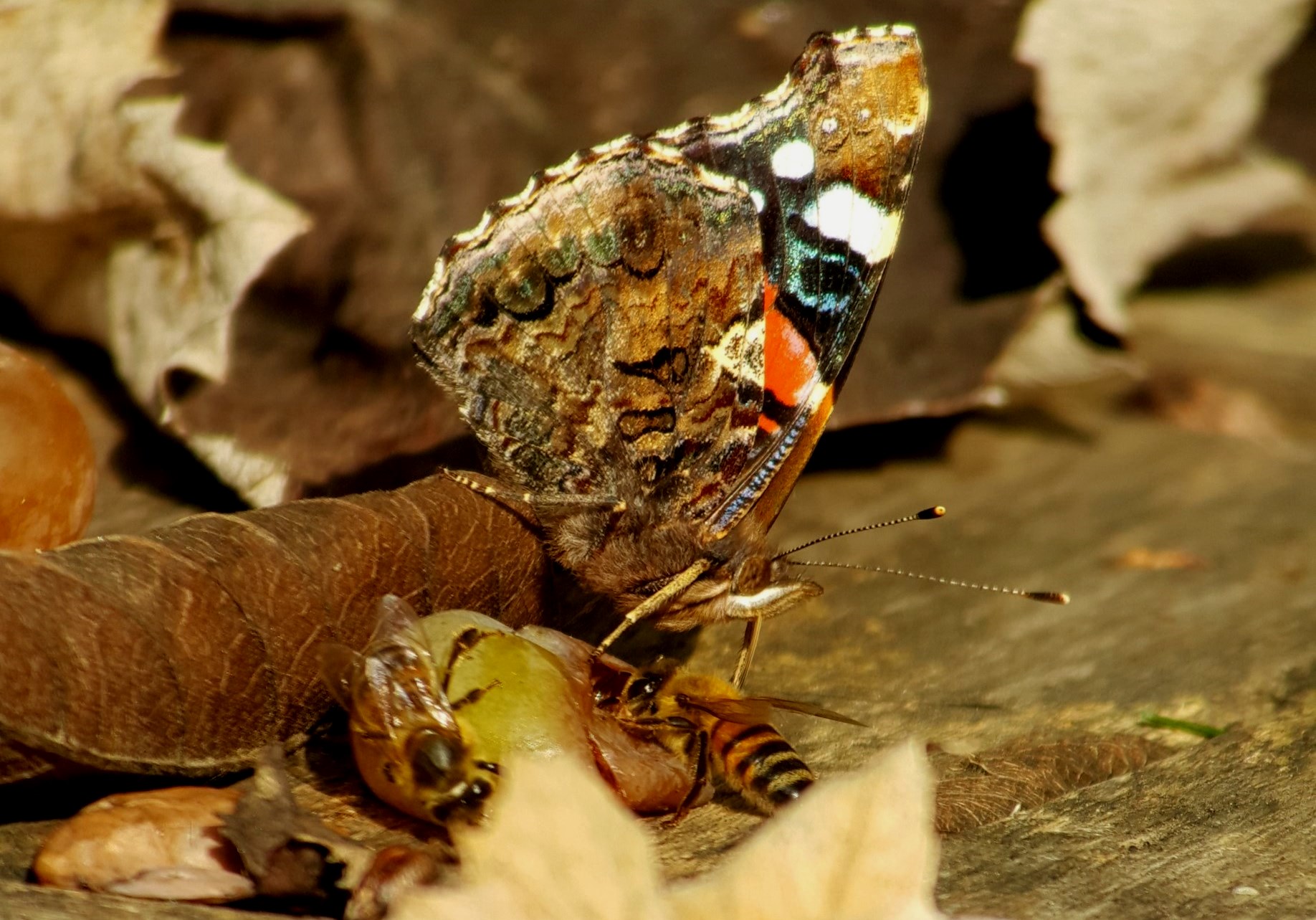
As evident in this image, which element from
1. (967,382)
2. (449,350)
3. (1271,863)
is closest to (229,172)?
(449,350)

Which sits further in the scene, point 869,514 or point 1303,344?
point 1303,344

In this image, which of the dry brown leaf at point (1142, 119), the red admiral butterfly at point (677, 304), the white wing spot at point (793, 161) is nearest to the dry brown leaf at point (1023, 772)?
the red admiral butterfly at point (677, 304)

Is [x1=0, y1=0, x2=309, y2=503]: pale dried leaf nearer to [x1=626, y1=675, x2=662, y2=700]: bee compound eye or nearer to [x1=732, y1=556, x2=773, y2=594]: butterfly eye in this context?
[x1=732, y1=556, x2=773, y2=594]: butterfly eye

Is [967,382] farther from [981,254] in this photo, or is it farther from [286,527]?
[286,527]

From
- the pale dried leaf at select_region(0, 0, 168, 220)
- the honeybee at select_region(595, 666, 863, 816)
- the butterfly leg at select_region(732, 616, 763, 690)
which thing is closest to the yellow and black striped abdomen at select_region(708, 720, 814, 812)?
the honeybee at select_region(595, 666, 863, 816)

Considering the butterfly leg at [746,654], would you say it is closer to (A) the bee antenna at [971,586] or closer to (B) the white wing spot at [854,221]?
(A) the bee antenna at [971,586]

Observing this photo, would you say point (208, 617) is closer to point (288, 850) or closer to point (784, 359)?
point (288, 850)
